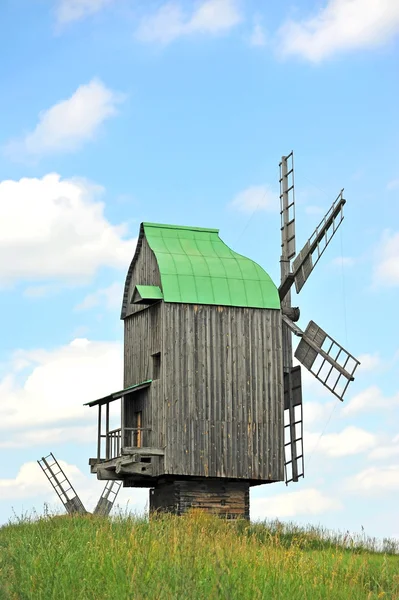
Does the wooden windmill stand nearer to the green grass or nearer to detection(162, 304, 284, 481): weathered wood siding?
detection(162, 304, 284, 481): weathered wood siding

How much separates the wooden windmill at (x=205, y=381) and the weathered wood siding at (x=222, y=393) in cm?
3

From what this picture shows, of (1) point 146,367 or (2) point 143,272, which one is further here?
(2) point 143,272

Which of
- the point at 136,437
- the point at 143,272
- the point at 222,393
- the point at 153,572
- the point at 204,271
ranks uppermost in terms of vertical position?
the point at 143,272

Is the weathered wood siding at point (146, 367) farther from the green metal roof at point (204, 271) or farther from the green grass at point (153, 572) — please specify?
the green grass at point (153, 572)

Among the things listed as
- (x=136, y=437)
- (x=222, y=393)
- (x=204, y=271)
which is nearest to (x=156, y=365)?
(x=222, y=393)

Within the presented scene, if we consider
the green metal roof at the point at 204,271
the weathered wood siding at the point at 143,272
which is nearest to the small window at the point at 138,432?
the weathered wood siding at the point at 143,272

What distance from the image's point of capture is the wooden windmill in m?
28.2

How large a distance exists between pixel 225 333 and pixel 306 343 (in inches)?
127

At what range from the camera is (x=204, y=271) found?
97.2 ft

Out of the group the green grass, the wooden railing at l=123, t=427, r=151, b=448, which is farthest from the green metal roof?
the green grass

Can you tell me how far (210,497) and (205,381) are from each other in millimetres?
3351

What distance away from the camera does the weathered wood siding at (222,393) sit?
2812 cm

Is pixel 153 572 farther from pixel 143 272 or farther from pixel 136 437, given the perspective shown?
→ pixel 143 272

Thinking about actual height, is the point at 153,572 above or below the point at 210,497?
below
